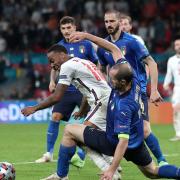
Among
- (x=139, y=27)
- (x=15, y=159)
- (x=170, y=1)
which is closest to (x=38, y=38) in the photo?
(x=139, y=27)

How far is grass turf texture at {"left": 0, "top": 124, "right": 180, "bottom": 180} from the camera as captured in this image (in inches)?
359

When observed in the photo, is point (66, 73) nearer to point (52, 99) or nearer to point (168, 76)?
point (52, 99)

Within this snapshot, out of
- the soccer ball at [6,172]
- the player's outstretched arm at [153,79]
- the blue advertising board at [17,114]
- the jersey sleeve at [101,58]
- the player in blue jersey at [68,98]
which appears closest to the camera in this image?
the soccer ball at [6,172]

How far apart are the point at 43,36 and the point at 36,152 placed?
1078cm

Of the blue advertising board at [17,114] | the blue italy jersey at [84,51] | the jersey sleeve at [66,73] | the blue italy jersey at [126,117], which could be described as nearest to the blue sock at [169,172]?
the blue italy jersey at [126,117]

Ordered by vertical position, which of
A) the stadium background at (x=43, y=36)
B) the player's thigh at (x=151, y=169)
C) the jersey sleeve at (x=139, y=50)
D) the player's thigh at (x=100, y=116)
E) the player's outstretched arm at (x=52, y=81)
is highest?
the jersey sleeve at (x=139, y=50)

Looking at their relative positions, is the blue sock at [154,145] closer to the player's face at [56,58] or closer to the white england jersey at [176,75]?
the player's face at [56,58]

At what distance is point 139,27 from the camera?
22.6m

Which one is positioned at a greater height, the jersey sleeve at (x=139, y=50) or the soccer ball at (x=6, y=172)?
the jersey sleeve at (x=139, y=50)

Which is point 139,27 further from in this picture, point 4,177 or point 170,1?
point 4,177

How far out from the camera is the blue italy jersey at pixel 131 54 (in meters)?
9.23

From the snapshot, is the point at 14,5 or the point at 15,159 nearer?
the point at 15,159

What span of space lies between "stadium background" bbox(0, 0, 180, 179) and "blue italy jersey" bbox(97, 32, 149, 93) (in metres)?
8.00

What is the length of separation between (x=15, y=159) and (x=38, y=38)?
12.0 metres
